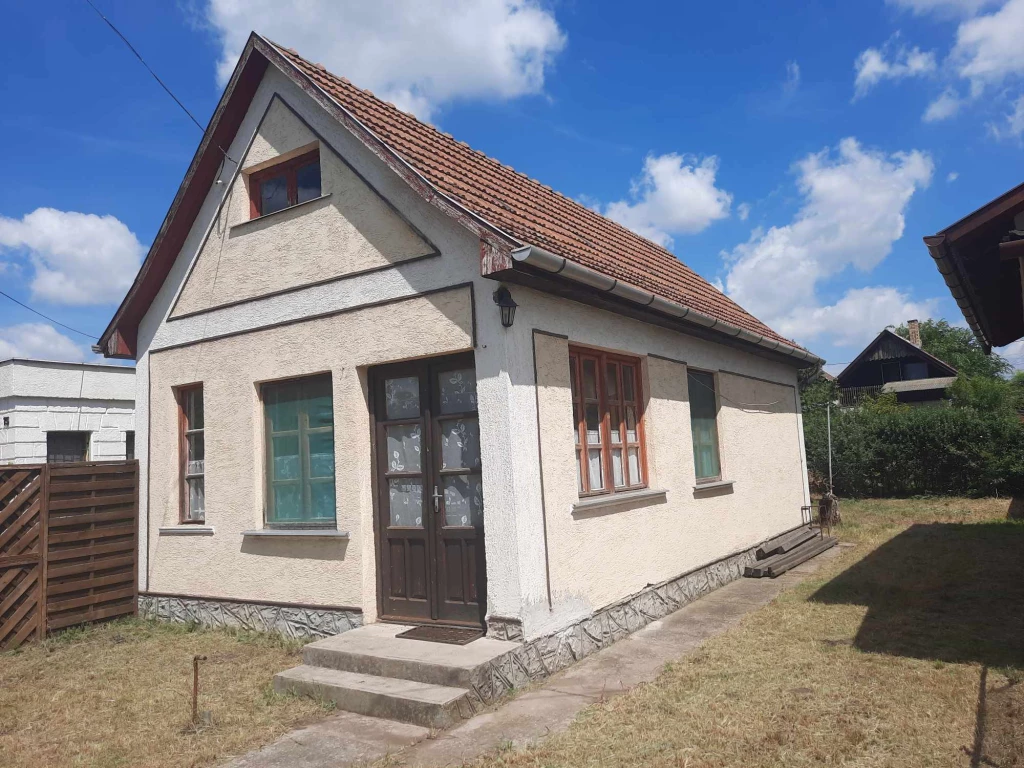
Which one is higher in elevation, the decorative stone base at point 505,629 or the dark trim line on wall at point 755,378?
the dark trim line on wall at point 755,378

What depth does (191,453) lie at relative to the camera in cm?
845

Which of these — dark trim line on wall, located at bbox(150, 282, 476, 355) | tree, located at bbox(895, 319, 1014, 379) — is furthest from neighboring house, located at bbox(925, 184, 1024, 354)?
tree, located at bbox(895, 319, 1014, 379)

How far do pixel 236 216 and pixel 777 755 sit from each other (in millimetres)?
7070

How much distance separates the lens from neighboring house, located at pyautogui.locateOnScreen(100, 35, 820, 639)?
20.1 ft

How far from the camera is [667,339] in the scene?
336 inches

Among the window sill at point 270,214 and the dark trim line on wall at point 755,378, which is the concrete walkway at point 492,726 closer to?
the dark trim line on wall at point 755,378

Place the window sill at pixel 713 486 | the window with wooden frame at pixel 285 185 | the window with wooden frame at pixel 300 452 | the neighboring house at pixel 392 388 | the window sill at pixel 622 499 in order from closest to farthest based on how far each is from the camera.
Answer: the neighboring house at pixel 392 388, the window sill at pixel 622 499, the window with wooden frame at pixel 300 452, the window with wooden frame at pixel 285 185, the window sill at pixel 713 486

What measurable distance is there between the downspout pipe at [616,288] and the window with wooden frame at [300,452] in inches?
103

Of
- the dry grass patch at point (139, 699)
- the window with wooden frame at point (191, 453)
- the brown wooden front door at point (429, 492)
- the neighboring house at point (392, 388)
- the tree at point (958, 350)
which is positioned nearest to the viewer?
the dry grass patch at point (139, 699)

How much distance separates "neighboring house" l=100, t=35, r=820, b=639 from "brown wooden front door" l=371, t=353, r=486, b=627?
2 cm

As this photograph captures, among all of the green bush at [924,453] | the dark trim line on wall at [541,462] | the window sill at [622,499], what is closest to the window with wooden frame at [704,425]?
the window sill at [622,499]

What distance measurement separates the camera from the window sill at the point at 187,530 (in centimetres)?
784

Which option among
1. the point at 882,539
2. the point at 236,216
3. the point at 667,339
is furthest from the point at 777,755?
the point at 882,539

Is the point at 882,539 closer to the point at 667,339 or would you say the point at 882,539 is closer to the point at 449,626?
the point at 667,339
